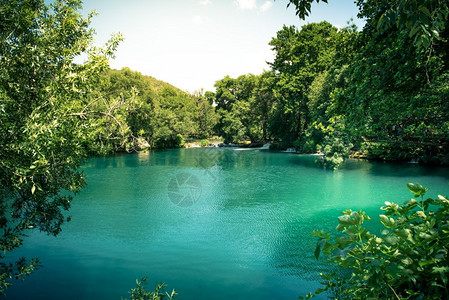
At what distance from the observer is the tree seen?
14.8 feet

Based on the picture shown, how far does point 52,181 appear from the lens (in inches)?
223

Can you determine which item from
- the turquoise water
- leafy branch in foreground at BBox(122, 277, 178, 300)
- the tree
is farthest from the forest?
leafy branch in foreground at BBox(122, 277, 178, 300)

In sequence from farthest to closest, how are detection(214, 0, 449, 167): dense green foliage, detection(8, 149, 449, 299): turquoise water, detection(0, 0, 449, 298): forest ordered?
detection(8, 149, 449, 299): turquoise water
detection(214, 0, 449, 167): dense green foliage
detection(0, 0, 449, 298): forest

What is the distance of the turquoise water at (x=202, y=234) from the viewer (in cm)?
739

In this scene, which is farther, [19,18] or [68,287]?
[68,287]

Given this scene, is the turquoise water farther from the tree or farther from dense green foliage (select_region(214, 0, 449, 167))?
dense green foliage (select_region(214, 0, 449, 167))

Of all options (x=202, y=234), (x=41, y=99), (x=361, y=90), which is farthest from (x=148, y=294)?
(x=361, y=90)

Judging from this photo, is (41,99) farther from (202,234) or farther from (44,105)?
(202,234)

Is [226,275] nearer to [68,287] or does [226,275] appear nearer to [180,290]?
[180,290]

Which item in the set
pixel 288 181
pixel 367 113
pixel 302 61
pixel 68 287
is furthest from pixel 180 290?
pixel 302 61

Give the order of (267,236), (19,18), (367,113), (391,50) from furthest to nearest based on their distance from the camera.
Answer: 1. (267,236)
2. (367,113)
3. (391,50)
4. (19,18)

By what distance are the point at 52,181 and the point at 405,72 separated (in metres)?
9.60

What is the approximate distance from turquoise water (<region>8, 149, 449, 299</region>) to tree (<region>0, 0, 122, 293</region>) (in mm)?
2852

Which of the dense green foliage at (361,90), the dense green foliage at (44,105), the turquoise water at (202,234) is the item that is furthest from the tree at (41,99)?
the dense green foliage at (361,90)
